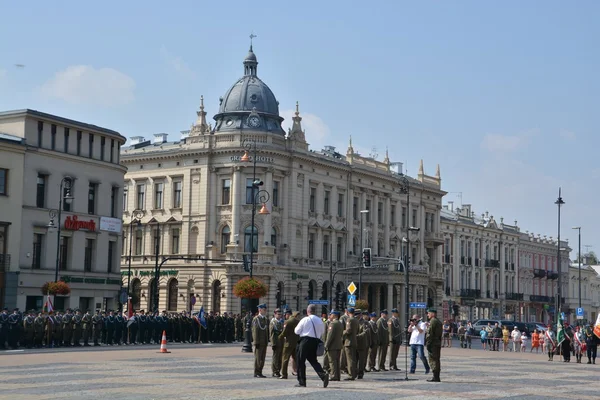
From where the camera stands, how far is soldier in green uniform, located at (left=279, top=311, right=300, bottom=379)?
23547mm

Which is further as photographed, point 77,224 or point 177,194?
point 177,194

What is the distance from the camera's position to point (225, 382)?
22.1m

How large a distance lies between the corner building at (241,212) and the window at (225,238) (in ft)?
0.25

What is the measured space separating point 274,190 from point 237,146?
14.8 ft

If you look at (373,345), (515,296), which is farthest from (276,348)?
(515,296)

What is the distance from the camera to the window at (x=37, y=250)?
5184 cm

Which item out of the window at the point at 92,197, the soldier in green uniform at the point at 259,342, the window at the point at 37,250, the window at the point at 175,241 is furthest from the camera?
the window at the point at 175,241

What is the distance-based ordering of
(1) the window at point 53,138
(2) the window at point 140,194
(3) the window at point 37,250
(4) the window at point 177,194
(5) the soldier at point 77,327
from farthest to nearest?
(2) the window at point 140,194, (4) the window at point 177,194, (1) the window at point 53,138, (3) the window at point 37,250, (5) the soldier at point 77,327

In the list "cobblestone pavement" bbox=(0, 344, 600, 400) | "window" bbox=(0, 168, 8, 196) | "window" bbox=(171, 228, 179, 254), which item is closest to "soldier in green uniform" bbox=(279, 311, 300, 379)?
"cobblestone pavement" bbox=(0, 344, 600, 400)

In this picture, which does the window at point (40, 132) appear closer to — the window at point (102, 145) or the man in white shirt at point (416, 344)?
the window at point (102, 145)

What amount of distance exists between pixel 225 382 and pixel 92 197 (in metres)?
35.4

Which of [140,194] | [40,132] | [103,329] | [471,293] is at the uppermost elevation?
[40,132]

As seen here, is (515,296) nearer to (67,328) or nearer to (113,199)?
(113,199)

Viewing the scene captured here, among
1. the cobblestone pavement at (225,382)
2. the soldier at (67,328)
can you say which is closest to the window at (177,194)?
the soldier at (67,328)
